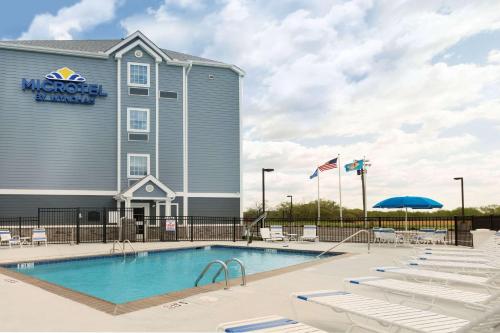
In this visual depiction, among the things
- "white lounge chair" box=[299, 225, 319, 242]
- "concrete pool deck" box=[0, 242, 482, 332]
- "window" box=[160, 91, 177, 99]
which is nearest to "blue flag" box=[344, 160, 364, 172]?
"white lounge chair" box=[299, 225, 319, 242]

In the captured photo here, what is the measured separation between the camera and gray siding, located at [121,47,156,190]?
2756 centimetres

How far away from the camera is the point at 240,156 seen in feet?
99.3

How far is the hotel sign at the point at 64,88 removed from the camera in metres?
26.3

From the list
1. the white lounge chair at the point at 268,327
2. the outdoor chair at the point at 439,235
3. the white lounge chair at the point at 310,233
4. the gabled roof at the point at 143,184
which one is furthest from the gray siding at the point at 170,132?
the white lounge chair at the point at 268,327

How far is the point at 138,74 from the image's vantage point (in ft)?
94.0

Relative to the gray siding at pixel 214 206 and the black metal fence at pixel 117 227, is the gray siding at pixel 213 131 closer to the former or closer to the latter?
the gray siding at pixel 214 206

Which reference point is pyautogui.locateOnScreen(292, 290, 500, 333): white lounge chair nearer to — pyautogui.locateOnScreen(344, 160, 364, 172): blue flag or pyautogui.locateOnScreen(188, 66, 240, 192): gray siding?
pyautogui.locateOnScreen(188, 66, 240, 192): gray siding

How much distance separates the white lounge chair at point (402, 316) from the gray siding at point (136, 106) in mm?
23284

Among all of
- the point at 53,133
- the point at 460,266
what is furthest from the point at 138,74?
the point at 460,266

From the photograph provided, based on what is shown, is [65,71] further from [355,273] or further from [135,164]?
[355,273]

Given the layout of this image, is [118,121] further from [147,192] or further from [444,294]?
[444,294]

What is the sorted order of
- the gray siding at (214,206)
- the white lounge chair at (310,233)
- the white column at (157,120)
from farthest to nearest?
1. the gray siding at (214,206)
2. the white column at (157,120)
3. the white lounge chair at (310,233)

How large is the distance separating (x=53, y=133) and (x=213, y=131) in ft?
32.3

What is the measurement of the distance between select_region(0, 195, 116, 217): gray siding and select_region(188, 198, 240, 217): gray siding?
5.51 meters
